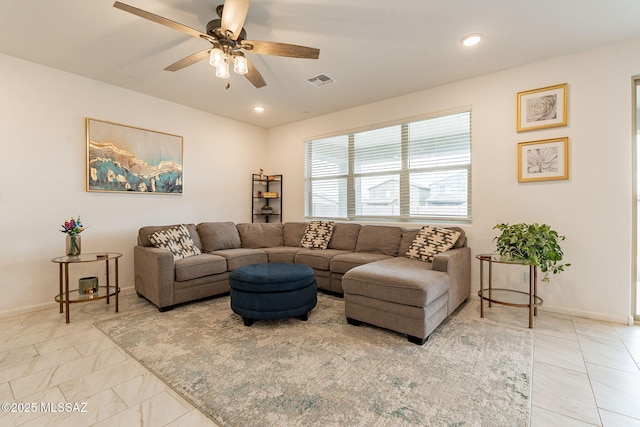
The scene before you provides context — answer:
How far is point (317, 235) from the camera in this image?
4.27 m

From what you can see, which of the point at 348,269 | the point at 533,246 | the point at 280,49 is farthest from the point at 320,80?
the point at 533,246

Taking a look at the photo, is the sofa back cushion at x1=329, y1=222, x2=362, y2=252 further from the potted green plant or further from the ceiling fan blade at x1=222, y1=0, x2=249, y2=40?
the ceiling fan blade at x1=222, y1=0, x2=249, y2=40

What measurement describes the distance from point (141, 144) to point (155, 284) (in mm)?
1943

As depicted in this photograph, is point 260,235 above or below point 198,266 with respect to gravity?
above

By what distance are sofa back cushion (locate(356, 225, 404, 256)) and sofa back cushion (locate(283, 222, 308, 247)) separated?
1040mm

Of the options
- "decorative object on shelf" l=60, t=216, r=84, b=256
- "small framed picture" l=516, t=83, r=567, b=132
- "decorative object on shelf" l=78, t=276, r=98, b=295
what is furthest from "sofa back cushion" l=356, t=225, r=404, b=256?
"decorative object on shelf" l=60, t=216, r=84, b=256

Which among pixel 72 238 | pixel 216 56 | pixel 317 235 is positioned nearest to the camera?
pixel 216 56

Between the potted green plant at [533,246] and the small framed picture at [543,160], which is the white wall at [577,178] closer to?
the small framed picture at [543,160]

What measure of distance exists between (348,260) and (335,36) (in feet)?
7.53

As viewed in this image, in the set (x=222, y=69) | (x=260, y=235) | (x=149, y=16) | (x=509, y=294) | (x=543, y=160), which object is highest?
(x=149, y=16)

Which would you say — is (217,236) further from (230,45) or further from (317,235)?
(230,45)

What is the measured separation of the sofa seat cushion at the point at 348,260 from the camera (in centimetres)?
331

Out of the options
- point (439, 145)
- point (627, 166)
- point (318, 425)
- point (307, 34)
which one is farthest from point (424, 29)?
point (318, 425)

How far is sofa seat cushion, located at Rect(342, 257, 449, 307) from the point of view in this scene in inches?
88.5
